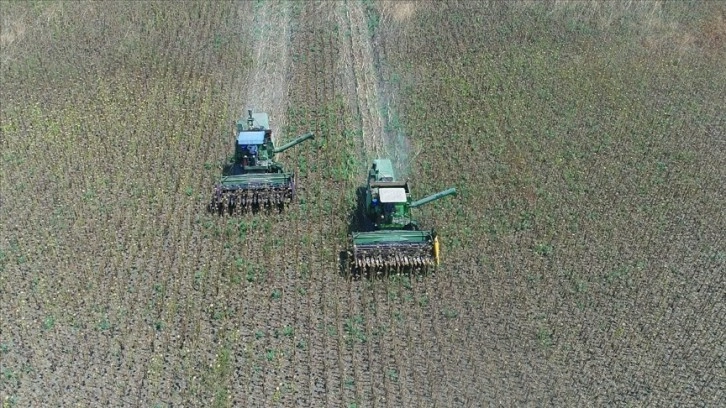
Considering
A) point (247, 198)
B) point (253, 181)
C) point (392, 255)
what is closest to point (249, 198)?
point (247, 198)

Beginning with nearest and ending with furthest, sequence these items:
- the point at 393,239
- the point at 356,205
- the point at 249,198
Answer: the point at 393,239 → the point at 249,198 → the point at 356,205

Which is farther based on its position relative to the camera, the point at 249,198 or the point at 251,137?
the point at 251,137

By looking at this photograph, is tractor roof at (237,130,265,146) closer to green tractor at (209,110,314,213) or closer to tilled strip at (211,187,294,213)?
green tractor at (209,110,314,213)

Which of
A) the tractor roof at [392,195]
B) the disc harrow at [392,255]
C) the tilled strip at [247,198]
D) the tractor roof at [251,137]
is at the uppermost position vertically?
the tractor roof at [251,137]

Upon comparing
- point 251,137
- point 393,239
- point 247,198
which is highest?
point 251,137

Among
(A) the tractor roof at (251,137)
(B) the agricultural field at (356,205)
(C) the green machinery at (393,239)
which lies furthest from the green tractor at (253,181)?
(C) the green machinery at (393,239)

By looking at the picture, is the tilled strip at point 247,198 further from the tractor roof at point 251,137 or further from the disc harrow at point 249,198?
the tractor roof at point 251,137

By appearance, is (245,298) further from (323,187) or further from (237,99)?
(237,99)

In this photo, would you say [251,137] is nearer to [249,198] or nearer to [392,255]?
[249,198]

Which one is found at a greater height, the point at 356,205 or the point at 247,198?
the point at 247,198
